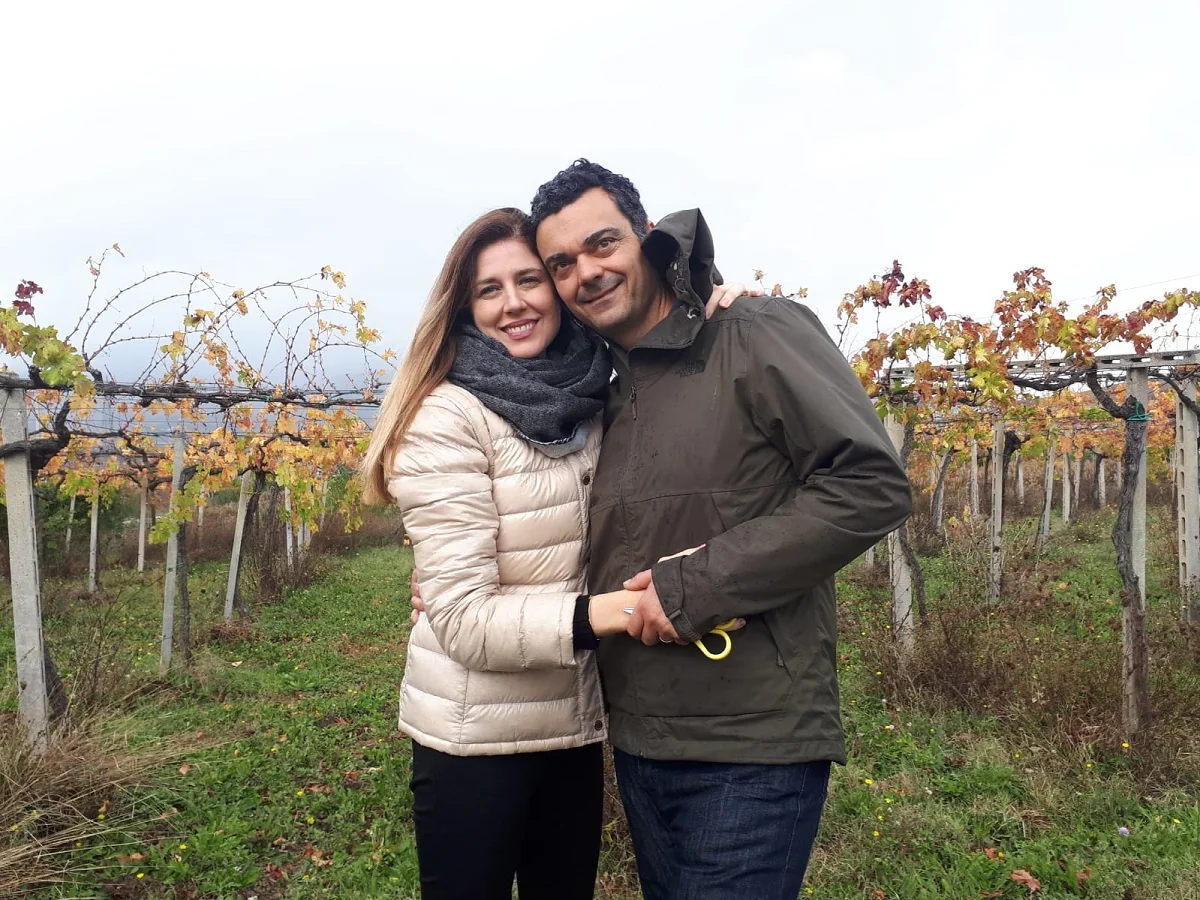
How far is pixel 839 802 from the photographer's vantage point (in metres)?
3.75

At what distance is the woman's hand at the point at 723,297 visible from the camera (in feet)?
5.03

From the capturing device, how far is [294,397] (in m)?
5.57

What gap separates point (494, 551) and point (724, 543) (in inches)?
18.3

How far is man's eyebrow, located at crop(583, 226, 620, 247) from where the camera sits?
158 cm

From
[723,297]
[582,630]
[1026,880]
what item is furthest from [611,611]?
[1026,880]

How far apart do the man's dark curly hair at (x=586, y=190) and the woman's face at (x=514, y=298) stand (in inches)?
4.6

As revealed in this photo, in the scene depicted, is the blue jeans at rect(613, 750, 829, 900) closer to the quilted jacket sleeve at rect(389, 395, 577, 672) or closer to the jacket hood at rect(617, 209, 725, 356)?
the quilted jacket sleeve at rect(389, 395, 577, 672)

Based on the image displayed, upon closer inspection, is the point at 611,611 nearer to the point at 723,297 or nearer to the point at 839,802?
the point at 723,297

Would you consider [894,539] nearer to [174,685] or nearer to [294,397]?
[294,397]

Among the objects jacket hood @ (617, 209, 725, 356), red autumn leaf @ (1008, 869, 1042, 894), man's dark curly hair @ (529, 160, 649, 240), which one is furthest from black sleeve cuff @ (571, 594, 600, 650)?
red autumn leaf @ (1008, 869, 1042, 894)

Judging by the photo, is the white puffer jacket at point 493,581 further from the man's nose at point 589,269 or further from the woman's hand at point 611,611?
the man's nose at point 589,269

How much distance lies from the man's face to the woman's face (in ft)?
0.30

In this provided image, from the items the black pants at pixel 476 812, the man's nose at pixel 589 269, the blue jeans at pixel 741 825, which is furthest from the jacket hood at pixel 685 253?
the black pants at pixel 476 812

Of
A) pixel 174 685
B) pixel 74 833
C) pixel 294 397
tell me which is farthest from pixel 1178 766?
pixel 174 685
